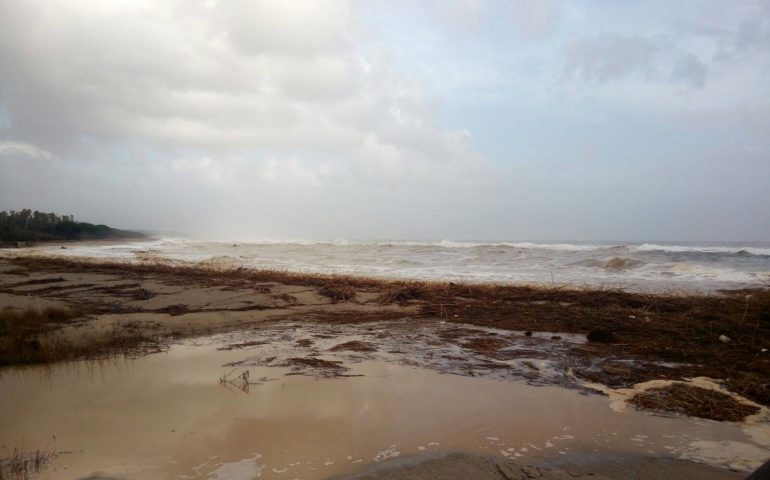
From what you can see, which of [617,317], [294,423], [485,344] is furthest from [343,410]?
[617,317]

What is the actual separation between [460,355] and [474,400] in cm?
175

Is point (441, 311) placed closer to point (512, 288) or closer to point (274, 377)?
point (512, 288)

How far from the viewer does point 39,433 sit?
3336mm

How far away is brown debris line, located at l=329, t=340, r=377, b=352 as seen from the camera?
6133mm

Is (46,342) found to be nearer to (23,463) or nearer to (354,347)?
(23,463)

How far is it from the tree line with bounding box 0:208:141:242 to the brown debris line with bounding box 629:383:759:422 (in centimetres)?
4557

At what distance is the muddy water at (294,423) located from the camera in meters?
3.01

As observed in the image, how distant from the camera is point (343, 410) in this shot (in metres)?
3.92

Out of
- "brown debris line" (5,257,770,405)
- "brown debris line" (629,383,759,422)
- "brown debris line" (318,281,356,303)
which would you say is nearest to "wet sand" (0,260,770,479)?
"brown debris line" (629,383,759,422)

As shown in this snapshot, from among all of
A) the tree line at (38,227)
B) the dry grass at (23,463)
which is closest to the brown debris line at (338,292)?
the dry grass at (23,463)

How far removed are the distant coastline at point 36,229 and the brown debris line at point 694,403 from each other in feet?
136

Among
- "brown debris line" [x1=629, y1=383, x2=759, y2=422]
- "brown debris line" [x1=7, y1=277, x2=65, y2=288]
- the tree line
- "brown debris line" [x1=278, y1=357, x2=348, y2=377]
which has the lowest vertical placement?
"brown debris line" [x1=278, y1=357, x2=348, y2=377]

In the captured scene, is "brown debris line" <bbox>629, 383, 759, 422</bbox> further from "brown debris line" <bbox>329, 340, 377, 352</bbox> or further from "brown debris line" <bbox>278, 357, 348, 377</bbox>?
"brown debris line" <bbox>329, 340, 377, 352</bbox>

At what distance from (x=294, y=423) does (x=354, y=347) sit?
2.70 metres
